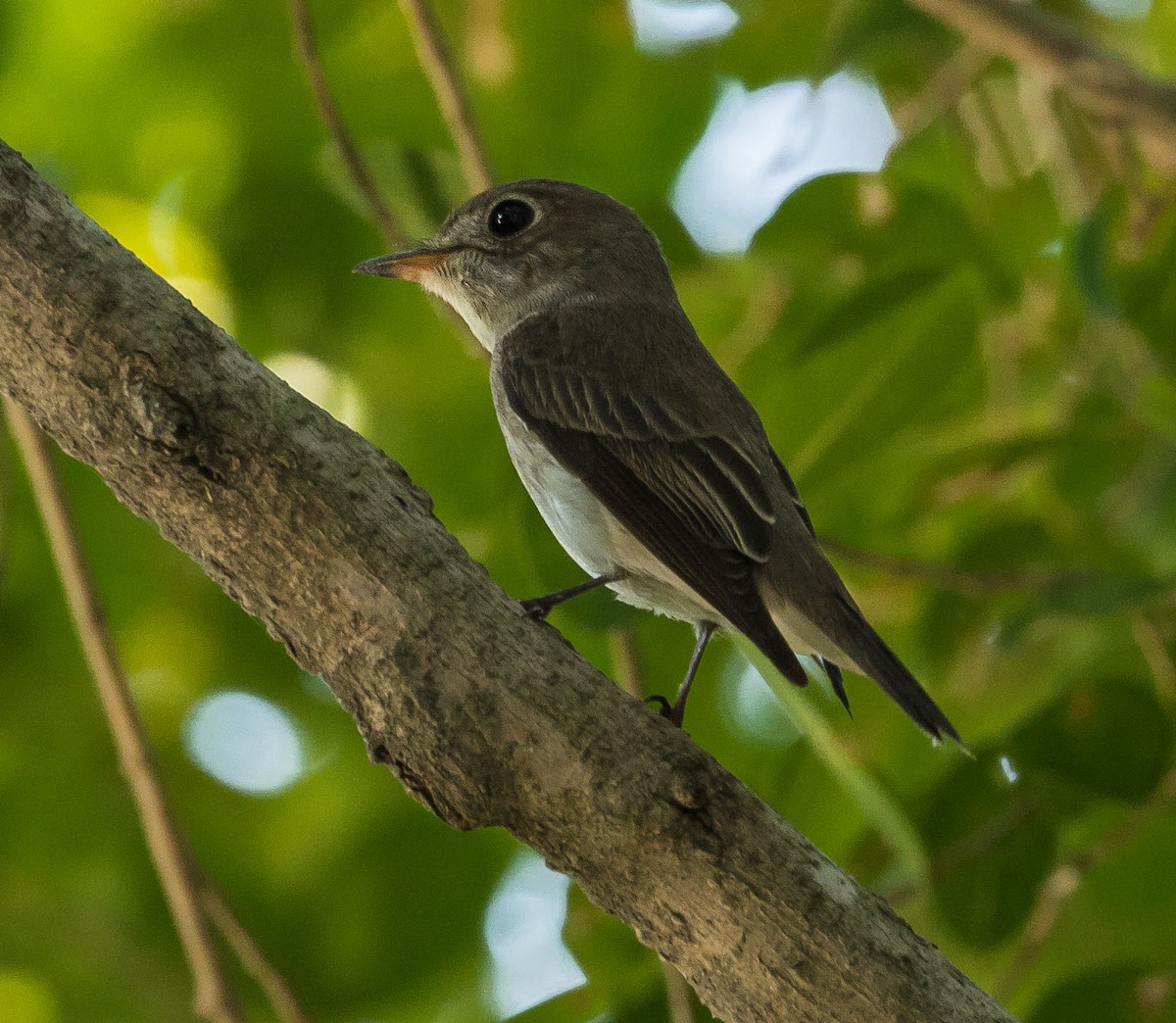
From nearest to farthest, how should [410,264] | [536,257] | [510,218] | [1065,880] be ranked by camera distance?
[1065,880], [410,264], [510,218], [536,257]

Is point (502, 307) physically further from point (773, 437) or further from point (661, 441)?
point (773, 437)

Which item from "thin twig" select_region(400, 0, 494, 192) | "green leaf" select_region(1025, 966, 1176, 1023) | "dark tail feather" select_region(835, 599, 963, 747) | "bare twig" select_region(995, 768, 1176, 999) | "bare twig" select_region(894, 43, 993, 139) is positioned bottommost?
"green leaf" select_region(1025, 966, 1176, 1023)

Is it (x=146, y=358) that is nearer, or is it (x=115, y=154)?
(x=146, y=358)

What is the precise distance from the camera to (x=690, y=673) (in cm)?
299

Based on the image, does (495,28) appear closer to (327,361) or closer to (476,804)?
(327,361)

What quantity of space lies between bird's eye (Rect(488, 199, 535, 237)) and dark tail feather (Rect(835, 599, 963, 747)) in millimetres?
1445

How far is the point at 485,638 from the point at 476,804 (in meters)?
0.22

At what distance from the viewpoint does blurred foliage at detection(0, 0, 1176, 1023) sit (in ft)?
9.36

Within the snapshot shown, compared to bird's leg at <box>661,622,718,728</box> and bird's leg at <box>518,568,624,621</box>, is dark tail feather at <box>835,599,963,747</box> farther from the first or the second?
bird's leg at <box>518,568,624,621</box>

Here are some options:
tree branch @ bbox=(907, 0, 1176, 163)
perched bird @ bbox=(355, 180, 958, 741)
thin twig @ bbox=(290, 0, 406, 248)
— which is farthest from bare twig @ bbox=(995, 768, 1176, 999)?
thin twig @ bbox=(290, 0, 406, 248)

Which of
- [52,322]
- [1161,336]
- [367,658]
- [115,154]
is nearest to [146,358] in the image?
[52,322]

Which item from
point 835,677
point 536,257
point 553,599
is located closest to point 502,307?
point 536,257

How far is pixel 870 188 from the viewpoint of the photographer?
342cm

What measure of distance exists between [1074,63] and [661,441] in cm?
112
